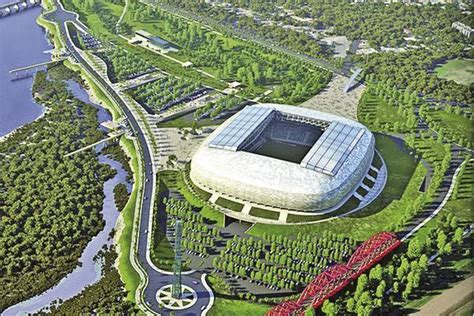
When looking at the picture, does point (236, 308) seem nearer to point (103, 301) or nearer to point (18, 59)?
point (103, 301)

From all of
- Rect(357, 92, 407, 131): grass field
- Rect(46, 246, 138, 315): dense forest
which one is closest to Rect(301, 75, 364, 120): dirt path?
Rect(357, 92, 407, 131): grass field

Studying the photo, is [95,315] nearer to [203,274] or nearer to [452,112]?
[203,274]

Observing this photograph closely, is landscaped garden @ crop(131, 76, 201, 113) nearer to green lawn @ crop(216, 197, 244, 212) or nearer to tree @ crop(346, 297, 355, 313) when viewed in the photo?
green lawn @ crop(216, 197, 244, 212)

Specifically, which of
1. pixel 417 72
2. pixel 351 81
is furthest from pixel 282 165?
pixel 417 72

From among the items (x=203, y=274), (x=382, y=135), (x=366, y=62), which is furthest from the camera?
(x=366, y=62)

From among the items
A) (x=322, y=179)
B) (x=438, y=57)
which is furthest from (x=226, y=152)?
(x=438, y=57)

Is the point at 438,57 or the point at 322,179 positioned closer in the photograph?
the point at 322,179
